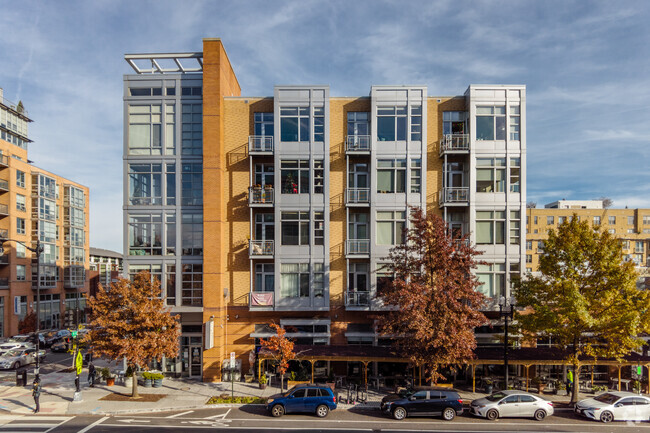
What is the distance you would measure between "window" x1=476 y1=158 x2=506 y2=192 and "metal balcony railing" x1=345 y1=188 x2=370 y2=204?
7.69 meters

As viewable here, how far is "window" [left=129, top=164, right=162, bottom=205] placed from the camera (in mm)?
25578

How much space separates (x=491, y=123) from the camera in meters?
25.3

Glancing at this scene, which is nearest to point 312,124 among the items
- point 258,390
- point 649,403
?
point 258,390

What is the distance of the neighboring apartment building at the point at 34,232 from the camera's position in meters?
43.3

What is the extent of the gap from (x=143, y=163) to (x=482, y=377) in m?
27.0

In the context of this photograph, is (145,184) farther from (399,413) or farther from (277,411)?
(399,413)

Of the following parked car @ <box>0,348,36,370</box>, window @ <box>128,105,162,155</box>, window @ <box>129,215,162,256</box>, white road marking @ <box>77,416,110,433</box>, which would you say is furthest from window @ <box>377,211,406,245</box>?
parked car @ <box>0,348,36,370</box>

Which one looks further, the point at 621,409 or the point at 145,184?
the point at 145,184

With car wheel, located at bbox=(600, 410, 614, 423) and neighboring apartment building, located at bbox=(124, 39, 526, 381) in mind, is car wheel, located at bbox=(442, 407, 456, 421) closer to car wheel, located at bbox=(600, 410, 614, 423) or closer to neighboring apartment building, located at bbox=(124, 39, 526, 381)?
neighboring apartment building, located at bbox=(124, 39, 526, 381)

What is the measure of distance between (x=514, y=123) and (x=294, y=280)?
61.4 ft

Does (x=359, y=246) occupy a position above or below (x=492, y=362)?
above

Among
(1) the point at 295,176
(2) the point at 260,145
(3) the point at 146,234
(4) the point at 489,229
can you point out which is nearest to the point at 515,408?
(4) the point at 489,229

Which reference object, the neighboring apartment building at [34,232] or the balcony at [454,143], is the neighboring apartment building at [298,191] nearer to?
the balcony at [454,143]

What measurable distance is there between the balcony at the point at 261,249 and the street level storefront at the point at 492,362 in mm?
6126
